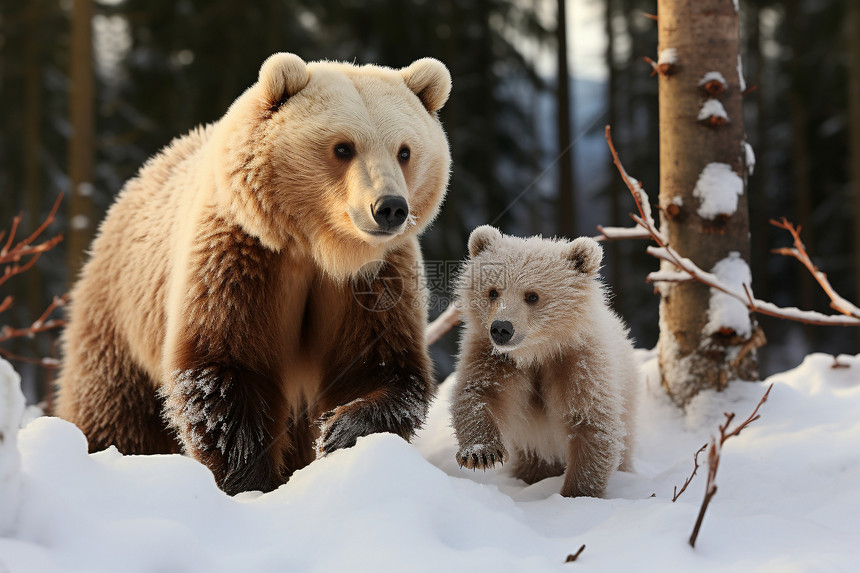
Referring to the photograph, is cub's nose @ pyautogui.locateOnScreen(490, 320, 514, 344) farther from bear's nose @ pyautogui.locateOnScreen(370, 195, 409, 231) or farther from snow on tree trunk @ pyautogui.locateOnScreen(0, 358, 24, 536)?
snow on tree trunk @ pyautogui.locateOnScreen(0, 358, 24, 536)

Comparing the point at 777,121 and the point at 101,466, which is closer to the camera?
the point at 101,466

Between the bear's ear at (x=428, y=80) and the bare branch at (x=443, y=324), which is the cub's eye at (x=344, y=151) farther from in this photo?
the bare branch at (x=443, y=324)

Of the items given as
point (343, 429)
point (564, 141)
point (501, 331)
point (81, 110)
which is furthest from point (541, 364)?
point (564, 141)

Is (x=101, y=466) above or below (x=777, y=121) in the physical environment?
below

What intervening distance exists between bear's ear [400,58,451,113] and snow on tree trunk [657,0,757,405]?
1.35 metres

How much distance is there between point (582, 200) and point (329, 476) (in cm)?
2315

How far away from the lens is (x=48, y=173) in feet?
57.4

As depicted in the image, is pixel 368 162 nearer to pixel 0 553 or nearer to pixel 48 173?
pixel 0 553

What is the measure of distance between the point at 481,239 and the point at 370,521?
5.43 ft

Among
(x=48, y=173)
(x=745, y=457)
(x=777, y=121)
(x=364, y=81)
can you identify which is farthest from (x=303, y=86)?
(x=777, y=121)

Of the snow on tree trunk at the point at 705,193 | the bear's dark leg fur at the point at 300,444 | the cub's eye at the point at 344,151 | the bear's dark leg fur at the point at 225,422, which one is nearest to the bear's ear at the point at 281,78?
the cub's eye at the point at 344,151

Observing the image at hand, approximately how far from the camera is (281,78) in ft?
10.6

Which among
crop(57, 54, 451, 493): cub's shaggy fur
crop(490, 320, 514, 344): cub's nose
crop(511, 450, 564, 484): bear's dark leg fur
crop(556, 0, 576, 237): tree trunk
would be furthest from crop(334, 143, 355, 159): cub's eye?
crop(556, 0, 576, 237): tree trunk

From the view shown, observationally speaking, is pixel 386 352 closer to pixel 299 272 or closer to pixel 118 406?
pixel 299 272
